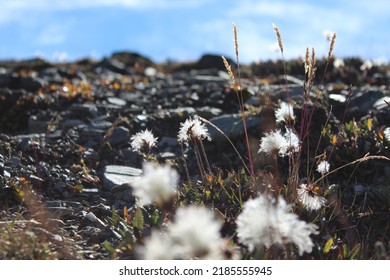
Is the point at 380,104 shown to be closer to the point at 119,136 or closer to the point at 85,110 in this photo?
the point at 119,136

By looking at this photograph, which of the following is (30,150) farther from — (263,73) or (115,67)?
(115,67)

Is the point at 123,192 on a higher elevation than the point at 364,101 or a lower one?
lower

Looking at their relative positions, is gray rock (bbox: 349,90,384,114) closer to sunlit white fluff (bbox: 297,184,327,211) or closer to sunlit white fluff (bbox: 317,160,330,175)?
sunlit white fluff (bbox: 317,160,330,175)

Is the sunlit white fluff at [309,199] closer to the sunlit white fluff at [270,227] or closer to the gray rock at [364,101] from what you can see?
the sunlit white fluff at [270,227]

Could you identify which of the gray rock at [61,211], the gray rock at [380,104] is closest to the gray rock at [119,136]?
the gray rock at [61,211]

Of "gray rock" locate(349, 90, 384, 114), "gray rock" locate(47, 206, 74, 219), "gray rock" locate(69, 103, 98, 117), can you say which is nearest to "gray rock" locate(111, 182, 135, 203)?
"gray rock" locate(47, 206, 74, 219)

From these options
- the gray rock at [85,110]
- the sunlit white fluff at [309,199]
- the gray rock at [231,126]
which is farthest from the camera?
the gray rock at [85,110]

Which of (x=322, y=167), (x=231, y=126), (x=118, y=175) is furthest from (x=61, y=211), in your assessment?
(x=231, y=126)

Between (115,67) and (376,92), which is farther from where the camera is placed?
(115,67)
